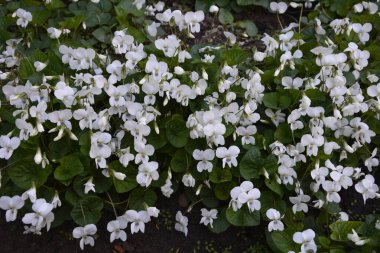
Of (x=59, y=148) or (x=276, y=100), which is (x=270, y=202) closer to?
(x=276, y=100)

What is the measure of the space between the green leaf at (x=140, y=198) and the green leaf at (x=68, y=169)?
0.97ft

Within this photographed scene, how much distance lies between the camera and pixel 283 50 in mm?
3053

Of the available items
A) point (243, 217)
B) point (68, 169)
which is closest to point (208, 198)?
point (243, 217)

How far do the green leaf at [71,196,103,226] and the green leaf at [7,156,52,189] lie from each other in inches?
7.9

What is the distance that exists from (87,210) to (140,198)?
0.87 ft

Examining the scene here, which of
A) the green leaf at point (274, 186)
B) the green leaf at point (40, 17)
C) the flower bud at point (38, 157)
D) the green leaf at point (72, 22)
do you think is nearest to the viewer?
the flower bud at point (38, 157)

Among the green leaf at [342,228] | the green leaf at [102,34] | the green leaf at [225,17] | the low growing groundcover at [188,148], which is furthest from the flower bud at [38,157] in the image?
the green leaf at [225,17]

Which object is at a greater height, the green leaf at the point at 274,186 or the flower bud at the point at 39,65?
the flower bud at the point at 39,65

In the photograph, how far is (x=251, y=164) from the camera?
2.65 meters

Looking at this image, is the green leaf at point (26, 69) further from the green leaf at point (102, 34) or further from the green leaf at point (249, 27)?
the green leaf at point (249, 27)

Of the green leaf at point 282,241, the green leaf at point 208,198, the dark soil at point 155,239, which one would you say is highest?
the green leaf at point 282,241

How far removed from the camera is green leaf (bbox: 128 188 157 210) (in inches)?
103

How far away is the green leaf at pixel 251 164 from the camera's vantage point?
2627mm

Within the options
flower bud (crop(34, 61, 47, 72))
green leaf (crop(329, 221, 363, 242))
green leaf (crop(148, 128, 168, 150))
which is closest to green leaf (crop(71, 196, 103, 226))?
green leaf (crop(148, 128, 168, 150))
